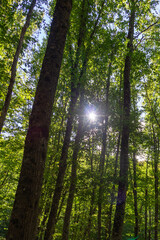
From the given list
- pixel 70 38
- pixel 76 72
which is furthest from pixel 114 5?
pixel 76 72

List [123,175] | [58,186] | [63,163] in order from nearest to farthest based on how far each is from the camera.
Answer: [58,186]
[63,163]
[123,175]

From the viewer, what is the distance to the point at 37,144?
2.56 m

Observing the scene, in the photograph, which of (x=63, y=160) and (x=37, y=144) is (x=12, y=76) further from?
(x=37, y=144)

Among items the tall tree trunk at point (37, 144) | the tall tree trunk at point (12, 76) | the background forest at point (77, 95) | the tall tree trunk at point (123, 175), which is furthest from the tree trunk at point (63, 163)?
the tall tree trunk at point (37, 144)

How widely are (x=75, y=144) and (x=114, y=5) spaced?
8231 mm

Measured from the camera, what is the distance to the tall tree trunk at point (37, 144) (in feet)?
7.28

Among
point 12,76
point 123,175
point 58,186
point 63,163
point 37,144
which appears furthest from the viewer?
point 123,175

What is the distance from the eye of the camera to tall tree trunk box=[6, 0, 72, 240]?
2.22m

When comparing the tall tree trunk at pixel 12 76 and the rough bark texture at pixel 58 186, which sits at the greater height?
the tall tree trunk at pixel 12 76

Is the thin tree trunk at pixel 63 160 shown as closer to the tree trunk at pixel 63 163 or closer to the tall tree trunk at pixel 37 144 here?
the tree trunk at pixel 63 163

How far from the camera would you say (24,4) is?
20.8ft

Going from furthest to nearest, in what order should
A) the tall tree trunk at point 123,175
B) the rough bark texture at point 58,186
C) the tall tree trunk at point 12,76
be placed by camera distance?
1. the tall tree trunk at point 123,175
2. the rough bark texture at point 58,186
3. the tall tree trunk at point 12,76

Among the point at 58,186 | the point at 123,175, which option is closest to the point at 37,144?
the point at 58,186

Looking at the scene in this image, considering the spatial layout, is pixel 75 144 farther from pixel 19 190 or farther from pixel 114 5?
pixel 114 5
